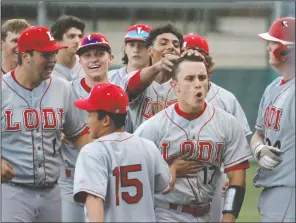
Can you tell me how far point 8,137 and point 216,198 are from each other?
1.75m

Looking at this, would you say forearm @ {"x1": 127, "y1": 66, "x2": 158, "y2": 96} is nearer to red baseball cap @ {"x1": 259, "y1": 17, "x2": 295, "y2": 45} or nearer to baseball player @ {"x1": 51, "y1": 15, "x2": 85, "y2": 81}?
red baseball cap @ {"x1": 259, "y1": 17, "x2": 295, "y2": 45}

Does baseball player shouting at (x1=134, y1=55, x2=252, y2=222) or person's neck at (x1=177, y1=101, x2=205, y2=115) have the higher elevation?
person's neck at (x1=177, y1=101, x2=205, y2=115)

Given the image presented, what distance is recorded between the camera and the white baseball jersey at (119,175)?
432 cm

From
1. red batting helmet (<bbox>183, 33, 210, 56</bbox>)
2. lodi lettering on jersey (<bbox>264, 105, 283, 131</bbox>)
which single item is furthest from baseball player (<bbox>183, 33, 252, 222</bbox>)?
lodi lettering on jersey (<bbox>264, 105, 283, 131</bbox>)

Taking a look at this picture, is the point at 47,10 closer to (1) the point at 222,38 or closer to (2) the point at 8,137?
(1) the point at 222,38

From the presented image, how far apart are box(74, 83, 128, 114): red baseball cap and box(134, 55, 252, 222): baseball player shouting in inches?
19.2

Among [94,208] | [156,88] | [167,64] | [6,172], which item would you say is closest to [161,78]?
[156,88]

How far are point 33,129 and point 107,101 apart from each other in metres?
1.15

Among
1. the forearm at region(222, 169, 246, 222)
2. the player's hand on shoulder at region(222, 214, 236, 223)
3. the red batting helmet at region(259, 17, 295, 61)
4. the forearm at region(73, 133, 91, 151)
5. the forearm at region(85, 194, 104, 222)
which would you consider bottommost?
the player's hand on shoulder at region(222, 214, 236, 223)

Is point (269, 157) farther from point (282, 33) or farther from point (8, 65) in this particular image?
point (8, 65)

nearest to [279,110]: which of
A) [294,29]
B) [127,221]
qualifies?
[294,29]

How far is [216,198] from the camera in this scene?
6242 mm

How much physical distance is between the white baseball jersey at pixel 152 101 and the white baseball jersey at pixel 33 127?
555mm

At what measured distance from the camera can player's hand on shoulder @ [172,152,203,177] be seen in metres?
5.02
